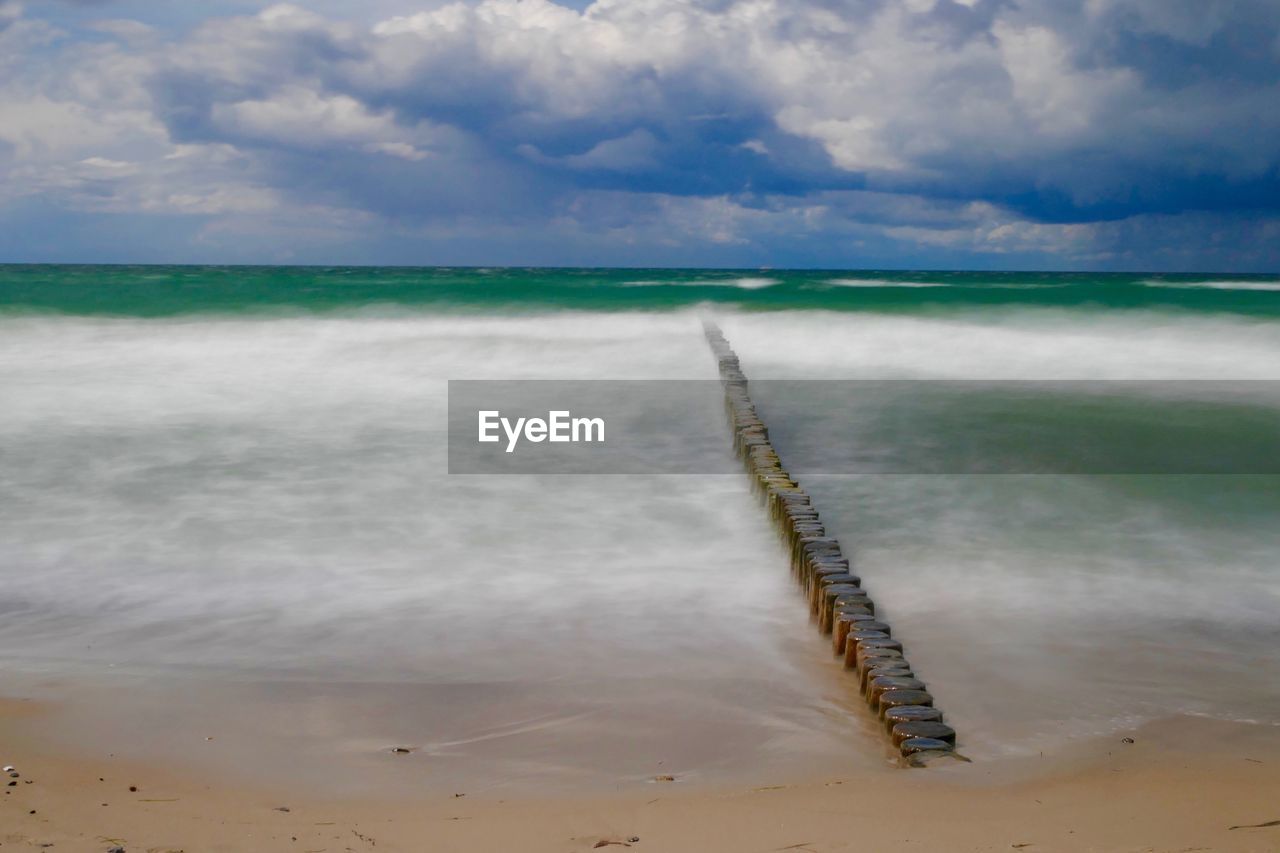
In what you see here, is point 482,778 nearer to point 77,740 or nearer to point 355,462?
point 77,740

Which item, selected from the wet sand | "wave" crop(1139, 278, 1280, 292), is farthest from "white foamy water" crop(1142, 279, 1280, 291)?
the wet sand

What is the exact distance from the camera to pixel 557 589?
6.71 m

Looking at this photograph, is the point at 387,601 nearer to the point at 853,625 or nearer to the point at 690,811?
the point at 853,625

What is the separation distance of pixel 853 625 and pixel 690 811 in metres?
1.70

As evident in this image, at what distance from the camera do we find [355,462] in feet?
34.1

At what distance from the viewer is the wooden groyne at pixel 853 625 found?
14.5 ft

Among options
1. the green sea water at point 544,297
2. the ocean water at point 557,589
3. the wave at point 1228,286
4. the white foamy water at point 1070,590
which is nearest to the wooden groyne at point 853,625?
the ocean water at point 557,589

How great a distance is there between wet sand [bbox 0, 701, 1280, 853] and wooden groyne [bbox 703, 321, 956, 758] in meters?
0.18

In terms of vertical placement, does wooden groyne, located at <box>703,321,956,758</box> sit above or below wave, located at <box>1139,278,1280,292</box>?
below

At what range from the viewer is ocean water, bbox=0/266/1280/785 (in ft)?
15.9

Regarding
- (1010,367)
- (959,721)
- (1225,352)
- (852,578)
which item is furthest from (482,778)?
(1225,352)

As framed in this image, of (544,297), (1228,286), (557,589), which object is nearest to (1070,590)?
(557,589)

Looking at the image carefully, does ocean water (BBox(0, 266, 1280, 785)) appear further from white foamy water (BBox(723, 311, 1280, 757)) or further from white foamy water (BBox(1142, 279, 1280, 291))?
white foamy water (BBox(1142, 279, 1280, 291))

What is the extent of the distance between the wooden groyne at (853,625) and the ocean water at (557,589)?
15 cm
